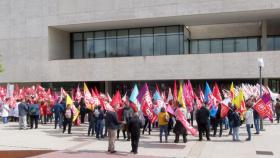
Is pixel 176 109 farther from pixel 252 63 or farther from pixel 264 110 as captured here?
pixel 252 63

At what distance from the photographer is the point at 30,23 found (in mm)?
38969

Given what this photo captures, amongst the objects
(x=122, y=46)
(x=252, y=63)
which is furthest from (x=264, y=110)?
(x=122, y=46)

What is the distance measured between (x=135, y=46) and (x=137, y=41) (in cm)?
50

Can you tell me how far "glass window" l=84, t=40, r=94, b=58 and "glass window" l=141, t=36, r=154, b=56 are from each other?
204 inches

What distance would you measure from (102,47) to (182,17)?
9.00 m

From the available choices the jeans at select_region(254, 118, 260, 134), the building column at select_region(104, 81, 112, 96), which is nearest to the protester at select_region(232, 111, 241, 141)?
the jeans at select_region(254, 118, 260, 134)

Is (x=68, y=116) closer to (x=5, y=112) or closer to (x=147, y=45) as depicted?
(x=5, y=112)

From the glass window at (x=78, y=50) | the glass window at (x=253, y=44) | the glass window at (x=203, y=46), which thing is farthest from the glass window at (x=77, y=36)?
the glass window at (x=253, y=44)

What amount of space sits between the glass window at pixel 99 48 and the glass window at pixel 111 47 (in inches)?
19.0

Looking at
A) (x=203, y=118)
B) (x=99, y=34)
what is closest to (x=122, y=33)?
(x=99, y=34)

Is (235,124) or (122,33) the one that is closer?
(235,124)

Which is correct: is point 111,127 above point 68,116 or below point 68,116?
below

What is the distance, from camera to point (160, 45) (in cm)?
3744

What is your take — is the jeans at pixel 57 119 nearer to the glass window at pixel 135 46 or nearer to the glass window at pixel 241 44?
the glass window at pixel 135 46
